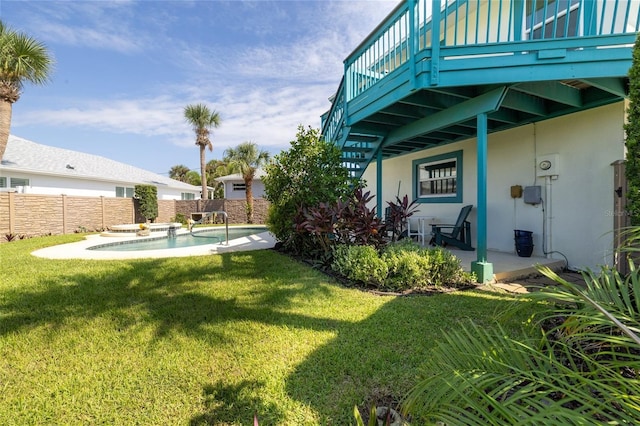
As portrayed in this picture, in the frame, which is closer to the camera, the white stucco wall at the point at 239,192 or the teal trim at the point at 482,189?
the teal trim at the point at 482,189

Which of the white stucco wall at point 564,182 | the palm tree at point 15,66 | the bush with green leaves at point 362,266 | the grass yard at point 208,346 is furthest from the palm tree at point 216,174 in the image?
the grass yard at point 208,346

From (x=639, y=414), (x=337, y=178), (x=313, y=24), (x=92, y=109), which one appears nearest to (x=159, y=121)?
(x=92, y=109)

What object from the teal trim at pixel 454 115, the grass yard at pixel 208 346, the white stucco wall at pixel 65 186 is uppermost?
the teal trim at pixel 454 115

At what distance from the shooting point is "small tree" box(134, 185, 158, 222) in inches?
641

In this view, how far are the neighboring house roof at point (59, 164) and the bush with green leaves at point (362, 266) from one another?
15.5 meters

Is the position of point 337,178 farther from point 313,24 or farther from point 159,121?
point 159,121

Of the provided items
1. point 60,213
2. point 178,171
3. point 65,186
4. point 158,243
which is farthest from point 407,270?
point 178,171

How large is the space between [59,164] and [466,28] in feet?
63.9

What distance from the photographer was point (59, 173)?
1416 cm

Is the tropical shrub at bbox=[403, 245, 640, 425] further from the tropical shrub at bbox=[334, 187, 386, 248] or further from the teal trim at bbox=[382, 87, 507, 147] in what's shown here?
the teal trim at bbox=[382, 87, 507, 147]

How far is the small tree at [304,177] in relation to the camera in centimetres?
669

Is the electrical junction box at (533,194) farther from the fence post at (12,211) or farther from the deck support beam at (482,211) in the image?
the fence post at (12,211)

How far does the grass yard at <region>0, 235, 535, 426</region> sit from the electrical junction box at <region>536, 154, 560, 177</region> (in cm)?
359

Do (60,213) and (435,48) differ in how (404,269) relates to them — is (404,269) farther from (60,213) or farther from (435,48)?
(60,213)
